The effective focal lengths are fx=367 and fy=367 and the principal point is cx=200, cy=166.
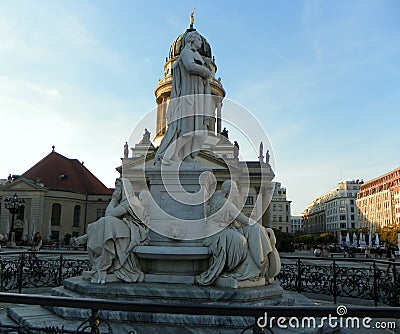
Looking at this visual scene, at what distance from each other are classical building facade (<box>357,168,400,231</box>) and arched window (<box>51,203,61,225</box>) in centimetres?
6170

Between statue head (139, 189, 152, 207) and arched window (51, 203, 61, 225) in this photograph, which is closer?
statue head (139, 189, 152, 207)

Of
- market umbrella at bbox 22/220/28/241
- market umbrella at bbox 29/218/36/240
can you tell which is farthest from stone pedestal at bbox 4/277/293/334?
market umbrella at bbox 22/220/28/241

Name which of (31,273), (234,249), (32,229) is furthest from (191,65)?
(32,229)

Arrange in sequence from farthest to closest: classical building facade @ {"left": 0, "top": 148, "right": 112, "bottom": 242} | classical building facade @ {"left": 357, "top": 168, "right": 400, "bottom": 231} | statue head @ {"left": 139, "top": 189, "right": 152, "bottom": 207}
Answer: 1. classical building facade @ {"left": 357, "top": 168, "right": 400, "bottom": 231}
2. classical building facade @ {"left": 0, "top": 148, "right": 112, "bottom": 242}
3. statue head @ {"left": 139, "top": 189, "right": 152, "bottom": 207}

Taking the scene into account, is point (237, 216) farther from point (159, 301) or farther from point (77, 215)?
point (77, 215)

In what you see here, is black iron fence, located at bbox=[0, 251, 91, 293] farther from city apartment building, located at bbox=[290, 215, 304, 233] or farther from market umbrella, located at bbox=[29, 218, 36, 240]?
city apartment building, located at bbox=[290, 215, 304, 233]

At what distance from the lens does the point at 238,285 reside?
5285mm

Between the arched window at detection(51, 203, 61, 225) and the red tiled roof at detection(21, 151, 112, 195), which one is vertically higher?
the red tiled roof at detection(21, 151, 112, 195)

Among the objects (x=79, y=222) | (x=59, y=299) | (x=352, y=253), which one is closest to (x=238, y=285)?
(x=59, y=299)

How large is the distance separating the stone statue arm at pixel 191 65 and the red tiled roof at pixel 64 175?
55.8 metres

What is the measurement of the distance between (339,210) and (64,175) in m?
83.6

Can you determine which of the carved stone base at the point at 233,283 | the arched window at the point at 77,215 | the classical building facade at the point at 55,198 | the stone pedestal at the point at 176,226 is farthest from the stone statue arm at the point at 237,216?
the arched window at the point at 77,215

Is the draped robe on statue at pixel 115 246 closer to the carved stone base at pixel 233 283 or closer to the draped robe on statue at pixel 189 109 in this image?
the carved stone base at pixel 233 283

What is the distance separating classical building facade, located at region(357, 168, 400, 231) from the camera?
3123 inches
